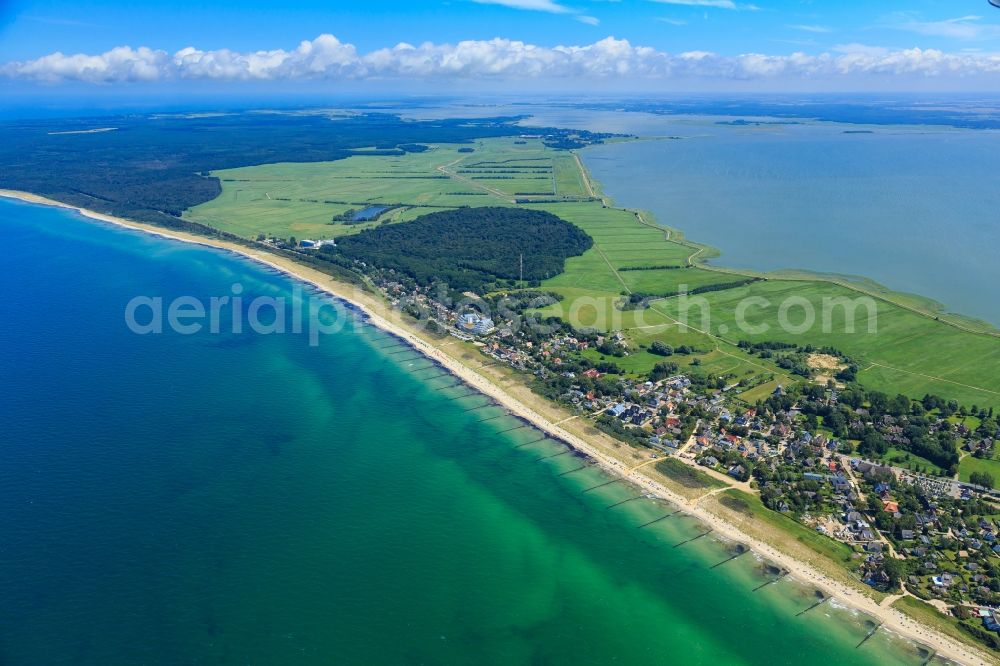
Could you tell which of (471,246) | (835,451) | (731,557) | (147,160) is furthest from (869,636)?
(147,160)

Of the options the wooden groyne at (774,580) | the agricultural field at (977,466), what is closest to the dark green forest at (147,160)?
the wooden groyne at (774,580)

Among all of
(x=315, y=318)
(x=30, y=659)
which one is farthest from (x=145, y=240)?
(x=30, y=659)

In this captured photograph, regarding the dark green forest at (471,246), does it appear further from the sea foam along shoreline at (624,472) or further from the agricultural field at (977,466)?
the agricultural field at (977,466)

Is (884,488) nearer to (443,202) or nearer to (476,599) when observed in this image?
(476,599)

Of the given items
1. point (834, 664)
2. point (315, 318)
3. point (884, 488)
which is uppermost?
point (315, 318)

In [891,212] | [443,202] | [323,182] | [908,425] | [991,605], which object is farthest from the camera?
[323,182]

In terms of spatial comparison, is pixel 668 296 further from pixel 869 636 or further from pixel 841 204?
pixel 841 204
